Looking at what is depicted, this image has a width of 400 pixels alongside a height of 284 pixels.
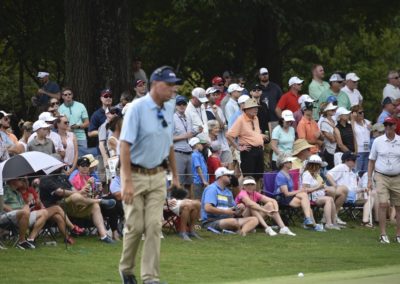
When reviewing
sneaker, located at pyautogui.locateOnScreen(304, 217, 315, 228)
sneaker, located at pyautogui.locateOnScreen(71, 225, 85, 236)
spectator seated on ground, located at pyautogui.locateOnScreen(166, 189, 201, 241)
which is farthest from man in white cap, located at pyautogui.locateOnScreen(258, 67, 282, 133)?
sneaker, located at pyautogui.locateOnScreen(71, 225, 85, 236)

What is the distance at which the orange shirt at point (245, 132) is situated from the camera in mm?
22016

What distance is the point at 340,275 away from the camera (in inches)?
589

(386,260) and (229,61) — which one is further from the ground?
(229,61)

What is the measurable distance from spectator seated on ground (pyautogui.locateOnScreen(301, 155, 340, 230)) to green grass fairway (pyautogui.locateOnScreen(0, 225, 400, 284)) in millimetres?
1309

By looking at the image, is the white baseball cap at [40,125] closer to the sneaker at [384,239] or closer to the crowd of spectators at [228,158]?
the crowd of spectators at [228,158]

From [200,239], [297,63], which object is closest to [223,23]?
[297,63]

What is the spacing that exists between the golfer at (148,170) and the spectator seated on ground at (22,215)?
4982mm

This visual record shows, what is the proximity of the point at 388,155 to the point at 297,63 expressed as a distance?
18.3m

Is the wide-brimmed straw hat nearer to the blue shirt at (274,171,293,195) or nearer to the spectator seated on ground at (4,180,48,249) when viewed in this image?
the blue shirt at (274,171,293,195)

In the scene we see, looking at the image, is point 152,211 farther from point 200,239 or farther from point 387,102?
point 387,102

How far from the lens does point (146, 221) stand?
12.7m

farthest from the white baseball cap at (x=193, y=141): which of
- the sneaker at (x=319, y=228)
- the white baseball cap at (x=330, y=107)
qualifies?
the white baseball cap at (x=330, y=107)

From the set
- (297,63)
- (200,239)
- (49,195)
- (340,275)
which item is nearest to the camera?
(340,275)

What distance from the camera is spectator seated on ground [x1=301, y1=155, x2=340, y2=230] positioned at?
22.2 m
